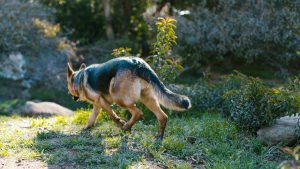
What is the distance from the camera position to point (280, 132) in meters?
7.48

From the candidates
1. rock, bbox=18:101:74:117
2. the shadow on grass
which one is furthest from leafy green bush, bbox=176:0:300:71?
the shadow on grass

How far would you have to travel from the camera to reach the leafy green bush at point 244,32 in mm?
15109

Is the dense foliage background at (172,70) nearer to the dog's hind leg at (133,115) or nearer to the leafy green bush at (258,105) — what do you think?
the leafy green bush at (258,105)

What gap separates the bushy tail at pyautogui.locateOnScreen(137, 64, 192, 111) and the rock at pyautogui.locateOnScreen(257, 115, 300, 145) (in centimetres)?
121

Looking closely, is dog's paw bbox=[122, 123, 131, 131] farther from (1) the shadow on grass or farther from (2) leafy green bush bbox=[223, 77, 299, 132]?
(2) leafy green bush bbox=[223, 77, 299, 132]

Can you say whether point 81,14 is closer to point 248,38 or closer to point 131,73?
point 248,38

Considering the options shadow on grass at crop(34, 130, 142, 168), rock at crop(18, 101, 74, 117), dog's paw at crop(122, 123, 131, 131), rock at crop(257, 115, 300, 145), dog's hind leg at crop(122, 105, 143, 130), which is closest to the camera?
shadow on grass at crop(34, 130, 142, 168)

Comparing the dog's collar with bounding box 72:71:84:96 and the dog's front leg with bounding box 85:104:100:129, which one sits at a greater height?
the dog's collar with bounding box 72:71:84:96

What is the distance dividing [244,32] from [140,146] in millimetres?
9296

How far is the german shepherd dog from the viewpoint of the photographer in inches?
295

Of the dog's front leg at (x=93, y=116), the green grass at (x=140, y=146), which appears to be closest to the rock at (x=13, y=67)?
the green grass at (x=140, y=146)

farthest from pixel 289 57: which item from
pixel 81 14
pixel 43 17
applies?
pixel 81 14

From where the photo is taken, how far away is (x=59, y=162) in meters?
6.61

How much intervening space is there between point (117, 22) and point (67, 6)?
2.35 metres
